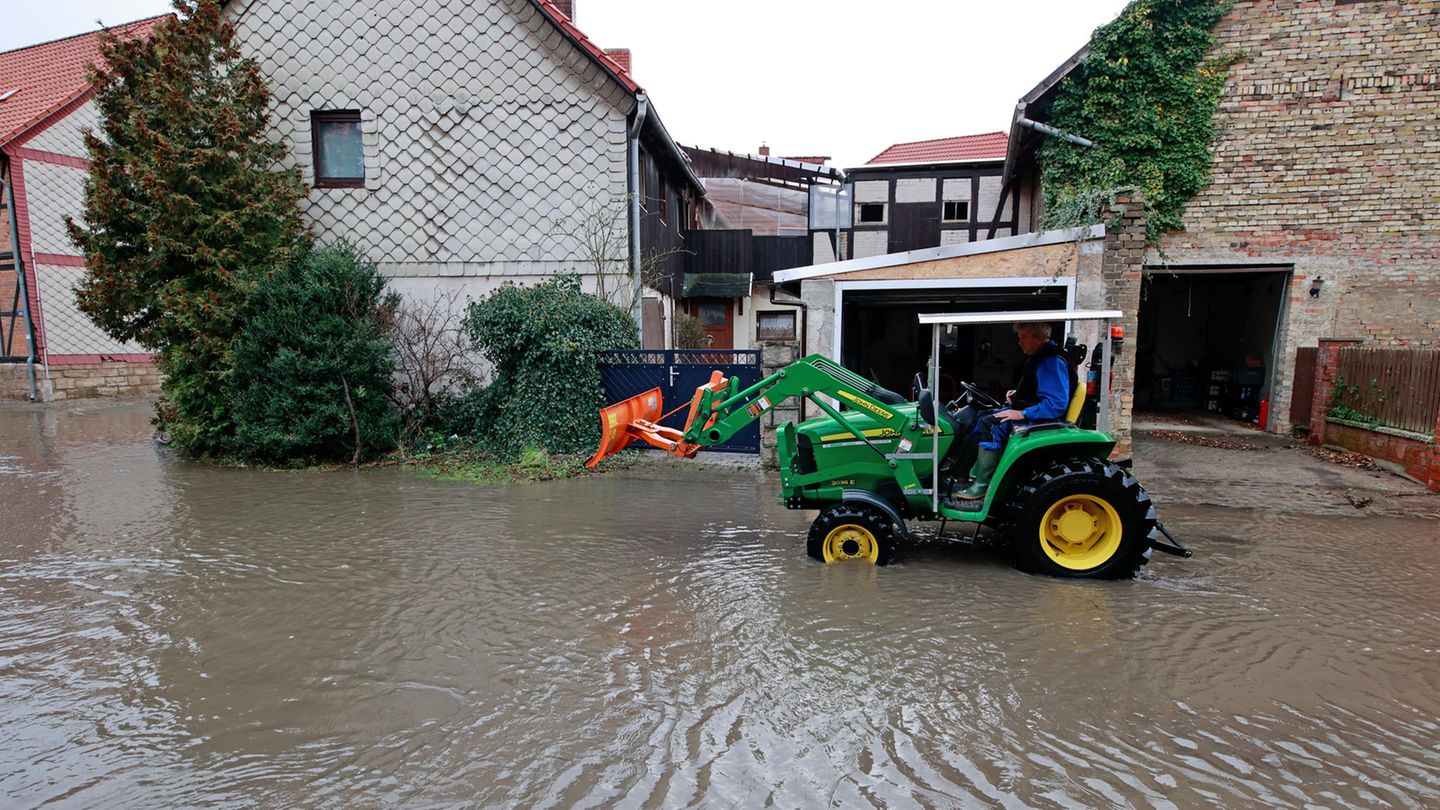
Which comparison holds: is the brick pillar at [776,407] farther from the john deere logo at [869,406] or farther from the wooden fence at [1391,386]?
the wooden fence at [1391,386]

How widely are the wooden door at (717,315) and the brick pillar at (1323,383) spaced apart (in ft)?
37.9

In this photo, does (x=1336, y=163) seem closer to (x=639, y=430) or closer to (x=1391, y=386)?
(x=1391, y=386)

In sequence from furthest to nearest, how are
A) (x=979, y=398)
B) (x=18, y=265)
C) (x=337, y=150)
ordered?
(x=18, y=265) → (x=337, y=150) → (x=979, y=398)

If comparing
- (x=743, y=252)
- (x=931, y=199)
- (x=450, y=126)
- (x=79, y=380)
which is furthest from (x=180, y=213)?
(x=931, y=199)

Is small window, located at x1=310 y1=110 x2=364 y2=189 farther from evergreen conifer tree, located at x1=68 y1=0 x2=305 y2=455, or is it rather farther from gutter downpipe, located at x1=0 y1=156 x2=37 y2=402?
gutter downpipe, located at x1=0 y1=156 x2=37 y2=402

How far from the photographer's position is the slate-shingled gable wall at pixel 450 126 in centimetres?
1083

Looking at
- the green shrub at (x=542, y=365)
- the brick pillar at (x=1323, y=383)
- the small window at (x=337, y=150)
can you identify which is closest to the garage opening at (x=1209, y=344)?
the brick pillar at (x=1323, y=383)

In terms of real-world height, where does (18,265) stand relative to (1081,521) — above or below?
above

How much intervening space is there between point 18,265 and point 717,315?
15.2 m

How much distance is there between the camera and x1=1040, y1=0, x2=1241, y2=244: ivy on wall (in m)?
11.5

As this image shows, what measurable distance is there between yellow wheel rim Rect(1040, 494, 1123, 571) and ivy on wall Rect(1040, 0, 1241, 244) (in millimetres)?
7412

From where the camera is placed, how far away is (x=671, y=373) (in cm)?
1006

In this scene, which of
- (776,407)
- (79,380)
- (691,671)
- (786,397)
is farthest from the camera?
(79,380)

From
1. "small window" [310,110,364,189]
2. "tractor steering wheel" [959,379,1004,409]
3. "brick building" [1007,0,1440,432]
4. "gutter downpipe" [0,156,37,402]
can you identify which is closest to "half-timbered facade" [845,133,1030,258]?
"brick building" [1007,0,1440,432]
